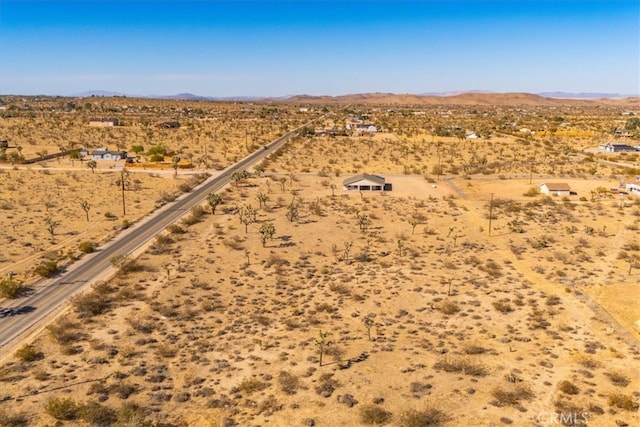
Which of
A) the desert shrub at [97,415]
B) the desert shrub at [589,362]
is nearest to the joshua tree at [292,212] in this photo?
the desert shrub at [589,362]

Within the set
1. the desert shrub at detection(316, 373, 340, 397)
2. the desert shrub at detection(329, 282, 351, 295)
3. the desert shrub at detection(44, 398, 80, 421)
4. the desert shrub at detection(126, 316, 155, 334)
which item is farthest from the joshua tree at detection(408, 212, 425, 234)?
the desert shrub at detection(44, 398, 80, 421)

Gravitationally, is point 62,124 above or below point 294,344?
above

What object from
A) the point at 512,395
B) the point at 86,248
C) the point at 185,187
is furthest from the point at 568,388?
the point at 185,187

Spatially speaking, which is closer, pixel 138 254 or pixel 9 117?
pixel 138 254

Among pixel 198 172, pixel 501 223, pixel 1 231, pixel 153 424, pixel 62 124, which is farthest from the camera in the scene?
pixel 62 124

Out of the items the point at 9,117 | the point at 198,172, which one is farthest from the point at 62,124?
the point at 198,172

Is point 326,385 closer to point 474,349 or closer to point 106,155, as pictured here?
point 474,349

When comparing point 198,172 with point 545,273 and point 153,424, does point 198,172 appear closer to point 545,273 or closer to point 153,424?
point 545,273
